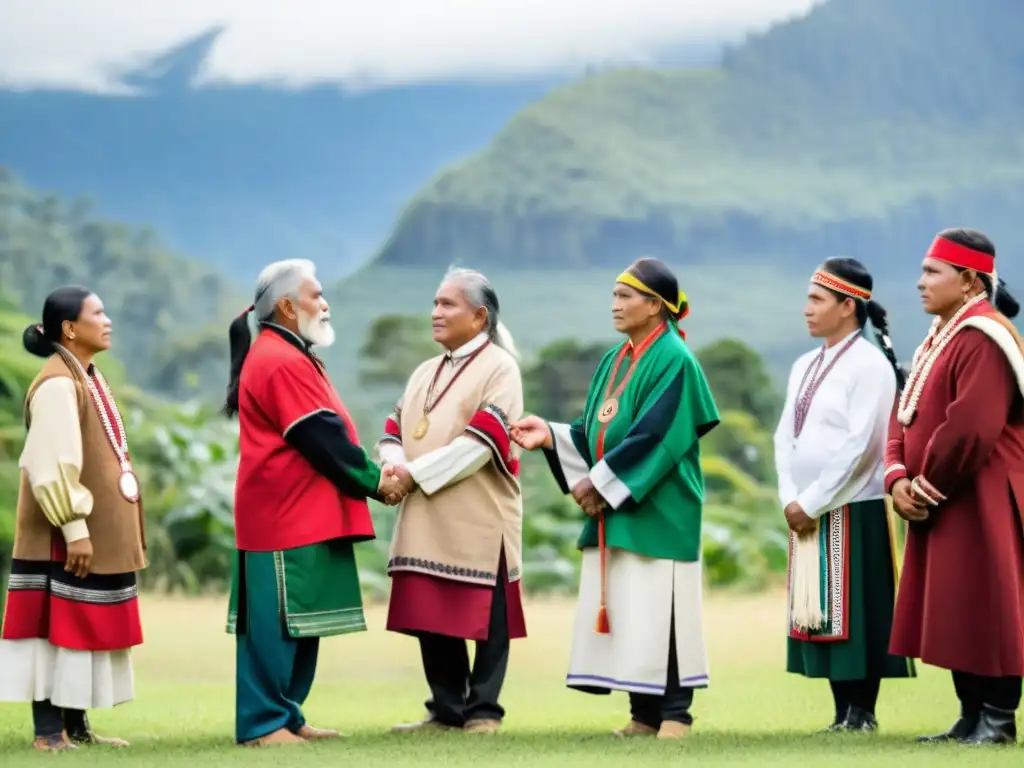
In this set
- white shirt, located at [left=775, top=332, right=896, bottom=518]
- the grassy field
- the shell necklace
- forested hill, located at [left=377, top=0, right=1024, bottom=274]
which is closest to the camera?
the grassy field

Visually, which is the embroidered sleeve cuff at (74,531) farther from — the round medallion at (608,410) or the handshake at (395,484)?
the round medallion at (608,410)

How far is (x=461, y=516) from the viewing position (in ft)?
17.0

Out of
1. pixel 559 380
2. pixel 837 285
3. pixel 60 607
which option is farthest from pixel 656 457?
pixel 559 380

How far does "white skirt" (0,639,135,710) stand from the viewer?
493 centimetres

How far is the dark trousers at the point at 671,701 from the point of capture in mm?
5047

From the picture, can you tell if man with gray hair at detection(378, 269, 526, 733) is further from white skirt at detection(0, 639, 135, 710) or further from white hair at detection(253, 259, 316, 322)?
white skirt at detection(0, 639, 135, 710)

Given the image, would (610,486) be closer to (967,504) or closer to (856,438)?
(856,438)

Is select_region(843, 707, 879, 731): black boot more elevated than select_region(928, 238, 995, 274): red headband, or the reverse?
select_region(928, 238, 995, 274): red headband

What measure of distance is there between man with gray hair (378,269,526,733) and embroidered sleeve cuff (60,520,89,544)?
1019 millimetres

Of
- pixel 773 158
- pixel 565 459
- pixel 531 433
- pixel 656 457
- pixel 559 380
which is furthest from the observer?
pixel 773 158

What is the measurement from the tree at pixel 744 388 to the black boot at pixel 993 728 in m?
9.87

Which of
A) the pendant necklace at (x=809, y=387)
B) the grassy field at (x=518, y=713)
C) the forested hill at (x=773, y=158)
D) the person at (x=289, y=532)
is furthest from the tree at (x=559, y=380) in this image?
the person at (x=289, y=532)

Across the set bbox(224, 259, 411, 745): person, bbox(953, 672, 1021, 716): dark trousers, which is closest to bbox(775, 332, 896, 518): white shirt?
bbox(953, 672, 1021, 716): dark trousers

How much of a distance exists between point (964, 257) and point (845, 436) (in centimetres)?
73
